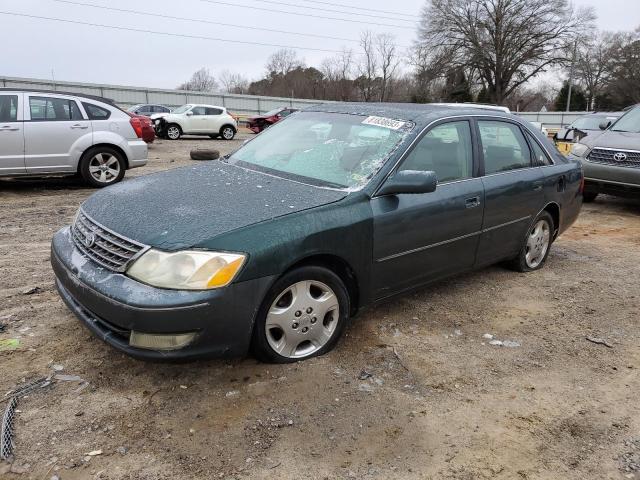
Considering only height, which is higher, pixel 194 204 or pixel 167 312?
pixel 194 204

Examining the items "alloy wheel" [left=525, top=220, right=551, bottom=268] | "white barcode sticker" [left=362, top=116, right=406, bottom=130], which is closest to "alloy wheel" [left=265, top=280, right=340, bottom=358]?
"white barcode sticker" [left=362, top=116, right=406, bottom=130]

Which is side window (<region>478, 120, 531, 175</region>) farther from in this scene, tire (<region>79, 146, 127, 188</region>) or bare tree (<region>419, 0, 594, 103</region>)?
bare tree (<region>419, 0, 594, 103</region>)

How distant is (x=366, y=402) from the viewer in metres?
3.02

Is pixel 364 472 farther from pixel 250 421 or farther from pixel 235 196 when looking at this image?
pixel 235 196

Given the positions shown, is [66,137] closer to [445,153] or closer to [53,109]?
[53,109]

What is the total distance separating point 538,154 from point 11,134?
24.1 feet

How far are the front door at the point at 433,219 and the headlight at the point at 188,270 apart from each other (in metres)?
1.11

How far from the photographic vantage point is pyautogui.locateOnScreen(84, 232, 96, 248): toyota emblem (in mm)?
3161

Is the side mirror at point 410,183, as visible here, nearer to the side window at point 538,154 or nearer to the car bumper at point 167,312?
the car bumper at point 167,312

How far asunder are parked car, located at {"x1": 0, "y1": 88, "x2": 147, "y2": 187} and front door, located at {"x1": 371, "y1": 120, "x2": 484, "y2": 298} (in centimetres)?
660

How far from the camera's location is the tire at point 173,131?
21.8m

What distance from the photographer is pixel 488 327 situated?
4.11 m

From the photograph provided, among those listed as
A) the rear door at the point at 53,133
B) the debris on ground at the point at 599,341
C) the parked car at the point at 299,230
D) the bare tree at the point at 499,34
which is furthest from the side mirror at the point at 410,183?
the bare tree at the point at 499,34

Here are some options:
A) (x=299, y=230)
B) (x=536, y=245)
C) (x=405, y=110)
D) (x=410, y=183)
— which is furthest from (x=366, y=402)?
(x=536, y=245)
